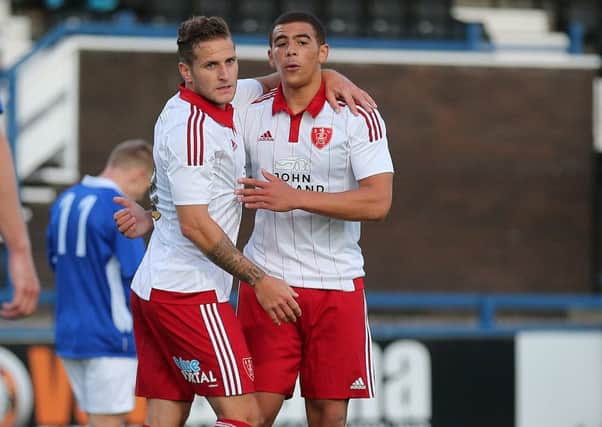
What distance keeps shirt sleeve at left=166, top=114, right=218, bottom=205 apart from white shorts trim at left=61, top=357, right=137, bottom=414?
8.00ft

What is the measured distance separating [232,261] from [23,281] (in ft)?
3.98

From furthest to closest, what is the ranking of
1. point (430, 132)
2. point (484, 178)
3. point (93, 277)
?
1. point (484, 178)
2. point (430, 132)
3. point (93, 277)

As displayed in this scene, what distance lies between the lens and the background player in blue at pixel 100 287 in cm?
662

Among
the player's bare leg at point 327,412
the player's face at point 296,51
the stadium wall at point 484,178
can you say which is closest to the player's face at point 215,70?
the player's face at point 296,51

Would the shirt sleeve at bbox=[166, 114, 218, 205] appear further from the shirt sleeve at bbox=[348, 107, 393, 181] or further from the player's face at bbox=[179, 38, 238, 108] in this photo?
the shirt sleeve at bbox=[348, 107, 393, 181]

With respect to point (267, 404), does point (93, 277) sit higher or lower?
higher

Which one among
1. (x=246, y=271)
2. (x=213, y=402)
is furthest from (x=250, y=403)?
(x=246, y=271)

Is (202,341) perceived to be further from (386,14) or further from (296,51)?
(386,14)

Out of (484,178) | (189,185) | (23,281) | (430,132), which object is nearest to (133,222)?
(189,185)

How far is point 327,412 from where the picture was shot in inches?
198

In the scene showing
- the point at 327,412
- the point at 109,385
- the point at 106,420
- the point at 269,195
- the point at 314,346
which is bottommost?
the point at 106,420

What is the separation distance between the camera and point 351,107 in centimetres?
496

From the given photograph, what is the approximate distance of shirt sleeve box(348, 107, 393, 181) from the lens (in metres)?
4.83

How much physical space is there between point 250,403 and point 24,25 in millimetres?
12898
